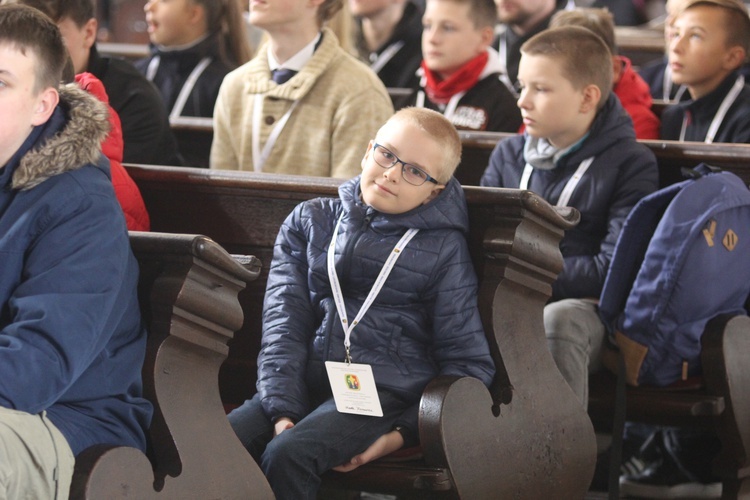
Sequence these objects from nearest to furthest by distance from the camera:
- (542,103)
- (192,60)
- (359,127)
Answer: (542,103) → (359,127) → (192,60)

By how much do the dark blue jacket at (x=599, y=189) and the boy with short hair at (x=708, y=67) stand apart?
0.84 metres

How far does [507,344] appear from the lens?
9.80 feet

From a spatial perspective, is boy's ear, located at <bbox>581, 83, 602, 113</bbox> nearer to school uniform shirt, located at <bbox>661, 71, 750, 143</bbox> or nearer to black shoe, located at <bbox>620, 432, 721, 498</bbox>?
school uniform shirt, located at <bbox>661, 71, 750, 143</bbox>

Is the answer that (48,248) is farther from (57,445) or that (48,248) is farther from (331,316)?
(331,316)

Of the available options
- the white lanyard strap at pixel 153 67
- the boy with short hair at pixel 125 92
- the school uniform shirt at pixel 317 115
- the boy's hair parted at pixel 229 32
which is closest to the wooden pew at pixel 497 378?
the school uniform shirt at pixel 317 115

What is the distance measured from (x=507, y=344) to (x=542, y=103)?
99cm

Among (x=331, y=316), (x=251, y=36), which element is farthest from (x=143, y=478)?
(x=251, y=36)

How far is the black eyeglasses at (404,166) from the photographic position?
2.93 m

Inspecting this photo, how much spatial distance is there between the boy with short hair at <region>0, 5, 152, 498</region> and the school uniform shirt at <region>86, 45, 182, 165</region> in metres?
1.65

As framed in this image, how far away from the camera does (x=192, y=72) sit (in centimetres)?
560

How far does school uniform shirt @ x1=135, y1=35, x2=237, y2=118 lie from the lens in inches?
218

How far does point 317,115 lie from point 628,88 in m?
1.25

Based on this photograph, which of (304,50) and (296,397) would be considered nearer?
(296,397)

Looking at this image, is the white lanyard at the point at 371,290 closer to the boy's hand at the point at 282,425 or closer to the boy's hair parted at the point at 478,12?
the boy's hand at the point at 282,425
